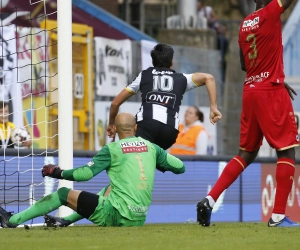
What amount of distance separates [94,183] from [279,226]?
474 centimetres

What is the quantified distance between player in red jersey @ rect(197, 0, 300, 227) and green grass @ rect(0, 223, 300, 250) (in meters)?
0.34

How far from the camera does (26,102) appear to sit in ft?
53.3

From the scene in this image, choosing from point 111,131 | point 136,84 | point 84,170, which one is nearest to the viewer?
point 84,170

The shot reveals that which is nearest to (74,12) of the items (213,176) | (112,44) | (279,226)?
(112,44)

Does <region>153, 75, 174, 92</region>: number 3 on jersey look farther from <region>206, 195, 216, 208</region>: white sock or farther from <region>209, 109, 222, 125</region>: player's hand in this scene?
<region>206, 195, 216, 208</region>: white sock

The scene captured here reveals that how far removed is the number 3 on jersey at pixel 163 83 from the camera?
10.4 metres

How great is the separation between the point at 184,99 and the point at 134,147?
986cm

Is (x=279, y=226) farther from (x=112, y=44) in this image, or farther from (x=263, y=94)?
(x=112, y=44)

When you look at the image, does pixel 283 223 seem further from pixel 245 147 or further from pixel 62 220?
pixel 62 220

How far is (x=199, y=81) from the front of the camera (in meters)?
10.5

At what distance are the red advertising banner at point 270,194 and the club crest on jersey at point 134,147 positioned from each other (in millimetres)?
6562

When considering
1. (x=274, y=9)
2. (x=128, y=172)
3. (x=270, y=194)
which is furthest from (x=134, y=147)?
(x=270, y=194)

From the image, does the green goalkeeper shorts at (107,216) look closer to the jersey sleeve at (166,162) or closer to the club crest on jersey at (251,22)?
the jersey sleeve at (166,162)

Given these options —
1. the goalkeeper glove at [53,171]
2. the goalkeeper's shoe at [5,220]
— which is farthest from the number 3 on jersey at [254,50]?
the goalkeeper's shoe at [5,220]
